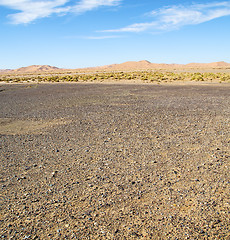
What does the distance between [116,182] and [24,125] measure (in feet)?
21.2

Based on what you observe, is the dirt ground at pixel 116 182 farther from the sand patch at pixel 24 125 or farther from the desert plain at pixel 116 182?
the sand patch at pixel 24 125

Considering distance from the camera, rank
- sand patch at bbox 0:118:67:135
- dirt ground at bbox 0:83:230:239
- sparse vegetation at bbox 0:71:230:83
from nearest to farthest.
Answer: dirt ground at bbox 0:83:230:239, sand patch at bbox 0:118:67:135, sparse vegetation at bbox 0:71:230:83

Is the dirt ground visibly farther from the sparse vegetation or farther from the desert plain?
the sparse vegetation

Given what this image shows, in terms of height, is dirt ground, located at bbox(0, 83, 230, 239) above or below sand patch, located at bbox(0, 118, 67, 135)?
below

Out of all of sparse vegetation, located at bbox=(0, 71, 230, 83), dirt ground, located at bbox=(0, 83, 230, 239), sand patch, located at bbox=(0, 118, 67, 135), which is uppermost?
sparse vegetation, located at bbox=(0, 71, 230, 83)

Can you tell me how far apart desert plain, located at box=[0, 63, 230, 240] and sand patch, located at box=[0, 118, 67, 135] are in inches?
4.4

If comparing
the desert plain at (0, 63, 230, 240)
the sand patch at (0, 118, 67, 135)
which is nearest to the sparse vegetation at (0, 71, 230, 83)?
the sand patch at (0, 118, 67, 135)

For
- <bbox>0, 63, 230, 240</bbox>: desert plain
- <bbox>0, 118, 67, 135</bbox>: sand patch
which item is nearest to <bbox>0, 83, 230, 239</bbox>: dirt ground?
<bbox>0, 63, 230, 240</bbox>: desert plain

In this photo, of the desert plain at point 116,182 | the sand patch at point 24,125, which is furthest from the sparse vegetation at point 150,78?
the desert plain at point 116,182

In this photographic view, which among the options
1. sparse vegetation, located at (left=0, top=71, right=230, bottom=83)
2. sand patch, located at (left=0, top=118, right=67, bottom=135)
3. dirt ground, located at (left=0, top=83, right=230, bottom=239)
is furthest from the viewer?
sparse vegetation, located at (left=0, top=71, right=230, bottom=83)

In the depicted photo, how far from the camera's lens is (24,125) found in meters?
10.2

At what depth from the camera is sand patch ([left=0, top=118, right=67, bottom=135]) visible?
927cm

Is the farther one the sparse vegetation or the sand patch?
the sparse vegetation

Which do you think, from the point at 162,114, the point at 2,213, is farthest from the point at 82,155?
the point at 162,114
